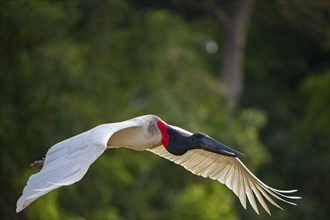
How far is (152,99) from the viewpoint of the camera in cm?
2853

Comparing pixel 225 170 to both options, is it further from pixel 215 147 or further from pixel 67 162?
pixel 67 162

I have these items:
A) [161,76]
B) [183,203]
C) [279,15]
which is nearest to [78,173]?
[183,203]

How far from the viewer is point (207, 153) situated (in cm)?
1514

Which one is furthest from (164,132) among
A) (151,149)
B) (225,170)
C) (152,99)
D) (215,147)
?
(152,99)

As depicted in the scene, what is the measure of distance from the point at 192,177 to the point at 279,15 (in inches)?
251

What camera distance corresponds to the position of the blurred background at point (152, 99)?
2625 centimetres

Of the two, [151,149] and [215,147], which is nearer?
[215,147]

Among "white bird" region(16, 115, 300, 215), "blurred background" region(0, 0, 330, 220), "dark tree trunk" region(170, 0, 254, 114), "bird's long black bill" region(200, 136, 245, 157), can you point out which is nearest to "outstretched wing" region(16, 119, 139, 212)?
"white bird" region(16, 115, 300, 215)

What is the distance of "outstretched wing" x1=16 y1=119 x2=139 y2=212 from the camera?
11.6m

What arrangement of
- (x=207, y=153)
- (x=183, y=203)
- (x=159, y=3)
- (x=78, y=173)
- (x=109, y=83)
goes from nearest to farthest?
(x=78, y=173) < (x=207, y=153) < (x=183, y=203) < (x=109, y=83) < (x=159, y=3)

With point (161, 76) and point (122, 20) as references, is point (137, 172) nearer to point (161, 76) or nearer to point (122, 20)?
point (161, 76)

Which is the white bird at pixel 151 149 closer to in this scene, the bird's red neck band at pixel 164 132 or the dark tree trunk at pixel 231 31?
the bird's red neck band at pixel 164 132

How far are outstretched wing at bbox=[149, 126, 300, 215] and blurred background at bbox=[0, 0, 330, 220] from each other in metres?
6.83

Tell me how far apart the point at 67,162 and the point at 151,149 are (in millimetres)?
2531
